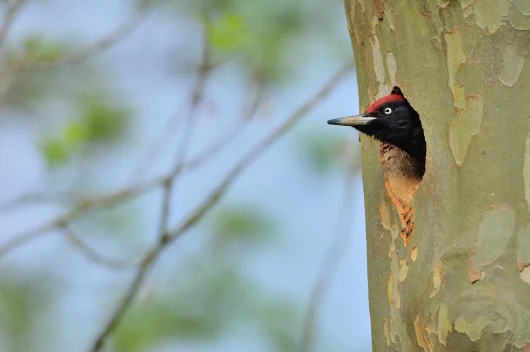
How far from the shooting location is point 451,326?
98.4 inches

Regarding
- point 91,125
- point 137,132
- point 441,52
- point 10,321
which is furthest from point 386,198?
point 10,321

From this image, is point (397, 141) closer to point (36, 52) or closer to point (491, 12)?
point (491, 12)

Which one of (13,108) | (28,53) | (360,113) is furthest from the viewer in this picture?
(13,108)

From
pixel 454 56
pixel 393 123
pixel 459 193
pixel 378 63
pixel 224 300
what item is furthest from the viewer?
pixel 224 300

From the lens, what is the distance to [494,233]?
2.58 metres

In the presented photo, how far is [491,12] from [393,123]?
0.79 meters

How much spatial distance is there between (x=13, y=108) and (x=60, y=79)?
0.59 meters

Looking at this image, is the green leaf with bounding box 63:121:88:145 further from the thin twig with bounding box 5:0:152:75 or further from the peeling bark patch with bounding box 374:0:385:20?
the peeling bark patch with bounding box 374:0:385:20

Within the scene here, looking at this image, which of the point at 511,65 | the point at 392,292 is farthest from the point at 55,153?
the point at 511,65

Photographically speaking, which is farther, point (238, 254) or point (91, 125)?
point (238, 254)

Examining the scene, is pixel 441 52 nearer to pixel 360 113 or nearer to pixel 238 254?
pixel 360 113

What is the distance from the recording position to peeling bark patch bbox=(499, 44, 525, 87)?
269 centimetres

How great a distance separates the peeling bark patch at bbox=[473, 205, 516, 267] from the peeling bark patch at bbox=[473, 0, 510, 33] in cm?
57

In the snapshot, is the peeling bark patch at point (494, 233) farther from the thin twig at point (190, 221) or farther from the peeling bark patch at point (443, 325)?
the thin twig at point (190, 221)
